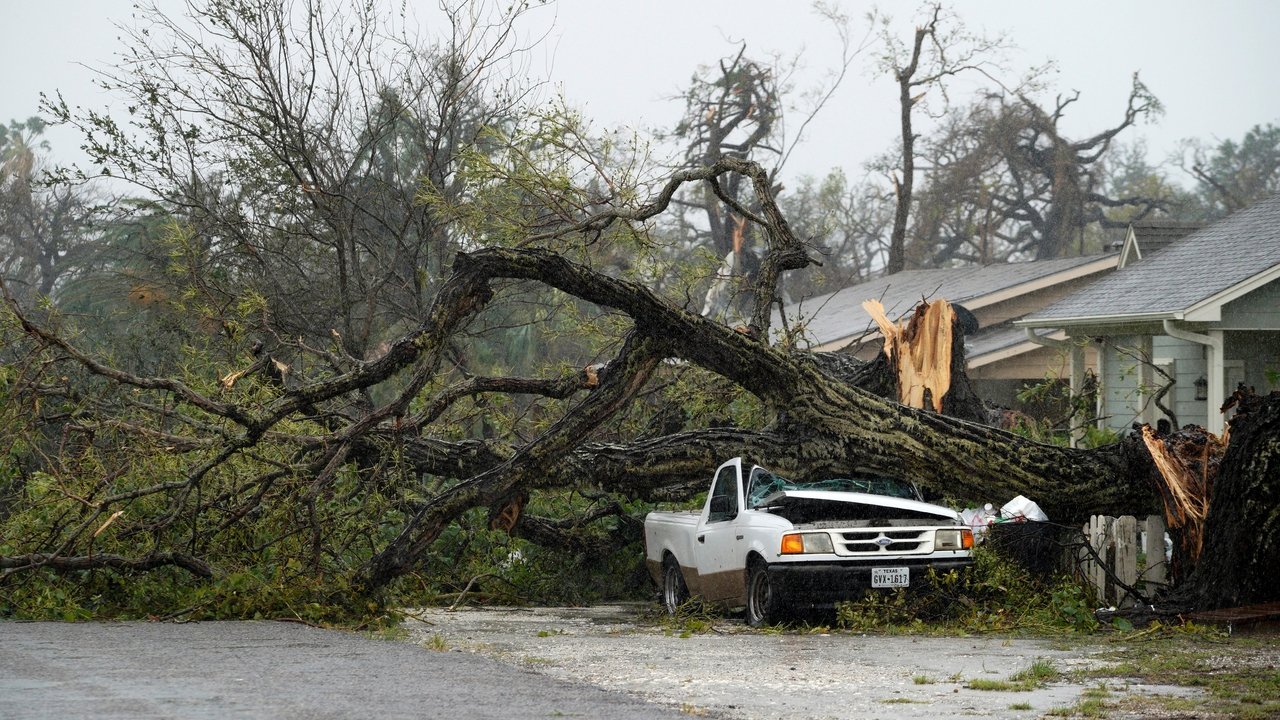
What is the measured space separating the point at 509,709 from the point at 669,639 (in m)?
4.62

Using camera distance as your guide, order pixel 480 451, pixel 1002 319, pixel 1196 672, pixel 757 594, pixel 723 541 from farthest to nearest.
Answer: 1. pixel 1002 319
2. pixel 480 451
3. pixel 723 541
4. pixel 757 594
5. pixel 1196 672

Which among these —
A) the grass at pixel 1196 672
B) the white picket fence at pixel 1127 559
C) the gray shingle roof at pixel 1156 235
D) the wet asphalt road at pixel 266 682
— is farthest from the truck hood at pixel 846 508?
the gray shingle roof at pixel 1156 235

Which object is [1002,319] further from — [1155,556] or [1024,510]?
[1155,556]

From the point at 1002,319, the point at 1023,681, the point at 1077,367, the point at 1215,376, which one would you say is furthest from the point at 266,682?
the point at 1002,319

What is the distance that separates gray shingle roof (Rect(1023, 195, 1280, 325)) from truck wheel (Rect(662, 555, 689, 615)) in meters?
8.67

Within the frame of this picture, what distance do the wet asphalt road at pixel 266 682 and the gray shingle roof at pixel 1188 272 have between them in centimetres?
1341

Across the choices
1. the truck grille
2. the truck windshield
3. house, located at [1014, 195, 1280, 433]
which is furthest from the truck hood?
house, located at [1014, 195, 1280, 433]

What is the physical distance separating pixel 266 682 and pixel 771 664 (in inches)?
124

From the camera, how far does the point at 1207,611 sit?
10500mm

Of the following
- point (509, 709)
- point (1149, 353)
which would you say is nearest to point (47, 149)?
point (1149, 353)

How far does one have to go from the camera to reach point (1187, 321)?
18484mm

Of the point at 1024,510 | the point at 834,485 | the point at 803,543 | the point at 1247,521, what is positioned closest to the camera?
the point at 1247,521

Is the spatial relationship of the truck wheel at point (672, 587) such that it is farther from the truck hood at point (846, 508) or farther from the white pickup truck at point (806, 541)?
the truck hood at point (846, 508)

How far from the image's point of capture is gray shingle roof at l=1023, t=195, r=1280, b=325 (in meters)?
18.8
